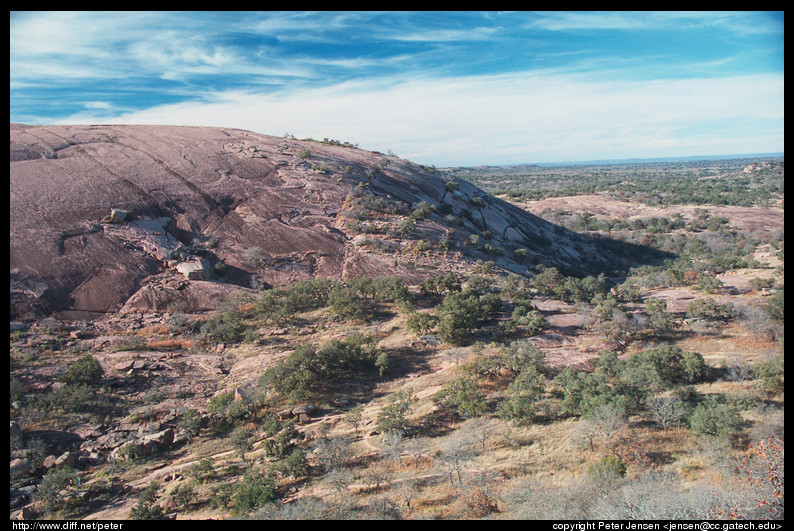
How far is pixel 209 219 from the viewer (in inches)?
1009

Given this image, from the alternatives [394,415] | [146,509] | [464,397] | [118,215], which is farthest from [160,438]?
[118,215]

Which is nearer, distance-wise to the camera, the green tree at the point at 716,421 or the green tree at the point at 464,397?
the green tree at the point at 716,421

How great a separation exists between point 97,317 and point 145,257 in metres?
4.67

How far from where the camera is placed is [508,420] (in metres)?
11.1

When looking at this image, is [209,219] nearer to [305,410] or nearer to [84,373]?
[84,373]

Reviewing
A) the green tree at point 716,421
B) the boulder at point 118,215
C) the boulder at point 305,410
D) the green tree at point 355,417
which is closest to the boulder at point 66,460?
the boulder at point 305,410

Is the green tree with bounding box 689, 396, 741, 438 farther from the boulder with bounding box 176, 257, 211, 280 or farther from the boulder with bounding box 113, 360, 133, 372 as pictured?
the boulder with bounding box 176, 257, 211, 280

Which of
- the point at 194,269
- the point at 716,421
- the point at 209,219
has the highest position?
the point at 209,219

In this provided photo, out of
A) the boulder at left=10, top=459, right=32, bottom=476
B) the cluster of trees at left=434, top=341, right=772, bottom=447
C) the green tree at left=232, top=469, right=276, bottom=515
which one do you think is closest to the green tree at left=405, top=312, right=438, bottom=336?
the cluster of trees at left=434, top=341, right=772, bottom=447

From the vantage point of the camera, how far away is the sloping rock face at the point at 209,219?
776 inches

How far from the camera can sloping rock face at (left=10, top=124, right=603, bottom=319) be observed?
64.6 ft

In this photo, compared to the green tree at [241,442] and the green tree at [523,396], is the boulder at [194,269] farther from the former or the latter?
the green tree at [523,396]

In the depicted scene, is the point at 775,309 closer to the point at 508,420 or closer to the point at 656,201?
the point at 508,420

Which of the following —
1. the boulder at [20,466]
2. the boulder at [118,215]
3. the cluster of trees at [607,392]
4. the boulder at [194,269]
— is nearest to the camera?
the boulder at [20,466]
